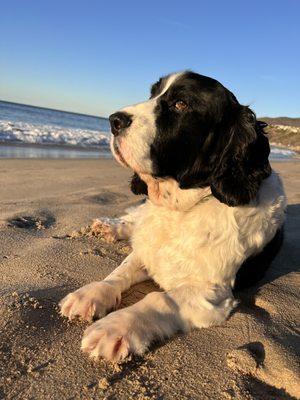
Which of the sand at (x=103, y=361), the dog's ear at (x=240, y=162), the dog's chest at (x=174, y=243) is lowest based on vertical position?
the sand at (x=103, y=361)

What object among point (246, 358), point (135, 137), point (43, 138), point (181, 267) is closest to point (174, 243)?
point (181, 267)

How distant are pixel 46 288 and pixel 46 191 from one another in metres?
3.97

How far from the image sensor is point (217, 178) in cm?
321

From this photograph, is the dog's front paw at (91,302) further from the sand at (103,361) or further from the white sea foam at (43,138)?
the white sea foam at (43,138)

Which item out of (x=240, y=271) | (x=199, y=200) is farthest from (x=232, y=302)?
(x=199, y=200)

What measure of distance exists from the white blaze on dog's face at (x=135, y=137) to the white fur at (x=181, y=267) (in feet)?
1.26

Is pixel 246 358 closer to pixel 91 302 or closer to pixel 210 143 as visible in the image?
pixel 91 302

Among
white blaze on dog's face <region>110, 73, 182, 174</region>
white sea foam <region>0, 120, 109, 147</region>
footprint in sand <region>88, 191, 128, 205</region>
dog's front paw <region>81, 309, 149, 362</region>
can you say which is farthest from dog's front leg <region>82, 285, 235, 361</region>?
white sea foam <region>0, 120, 109, 147</region>

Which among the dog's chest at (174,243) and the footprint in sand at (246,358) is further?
the dog's chest at (174,243)

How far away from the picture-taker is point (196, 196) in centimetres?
334

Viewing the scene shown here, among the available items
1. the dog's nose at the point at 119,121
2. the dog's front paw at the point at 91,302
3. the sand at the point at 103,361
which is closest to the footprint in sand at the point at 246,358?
the sand at the point at 103,361

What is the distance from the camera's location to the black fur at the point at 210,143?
3145 millimetres

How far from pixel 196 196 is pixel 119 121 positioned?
0.79 meters

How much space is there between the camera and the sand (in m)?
2.13
